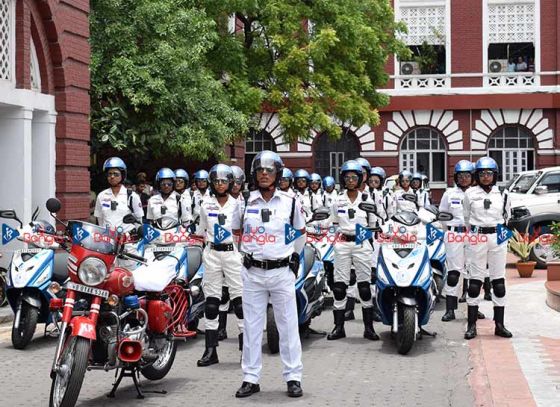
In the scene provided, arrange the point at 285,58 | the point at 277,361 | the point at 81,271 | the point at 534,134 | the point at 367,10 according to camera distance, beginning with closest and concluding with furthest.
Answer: the point at 81,271, the point at 277,361, the point at 285,58, the point at 367,10, the point at 534,134

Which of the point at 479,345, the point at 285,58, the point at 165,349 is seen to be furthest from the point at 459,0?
the point at 165,349

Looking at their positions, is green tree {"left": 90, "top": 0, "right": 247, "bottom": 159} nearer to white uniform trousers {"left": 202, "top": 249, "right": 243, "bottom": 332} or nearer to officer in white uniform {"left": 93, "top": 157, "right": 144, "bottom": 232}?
officer in white uniform {"left": 93, "top": 157, "right": 144, "bottom": 232}

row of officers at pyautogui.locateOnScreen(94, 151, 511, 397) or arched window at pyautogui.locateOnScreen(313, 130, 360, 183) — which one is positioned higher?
arched window at pyautogui.locateOnScreen(313, 130, 360, 183)

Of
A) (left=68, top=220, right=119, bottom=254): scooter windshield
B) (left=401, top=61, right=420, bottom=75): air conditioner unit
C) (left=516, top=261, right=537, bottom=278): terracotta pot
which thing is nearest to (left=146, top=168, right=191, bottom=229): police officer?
(left=68, top=220, right=119, bottom=254): scooter windshield

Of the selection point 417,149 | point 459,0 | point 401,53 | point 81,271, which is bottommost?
point 81,271

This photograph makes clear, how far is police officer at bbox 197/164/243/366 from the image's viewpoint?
31.2 ft

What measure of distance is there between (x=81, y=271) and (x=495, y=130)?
3341 centimetres

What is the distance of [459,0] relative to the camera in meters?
39.2

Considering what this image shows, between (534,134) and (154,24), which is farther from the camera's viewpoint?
(534,134)

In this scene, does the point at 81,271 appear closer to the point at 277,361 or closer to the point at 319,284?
the point at 277,361

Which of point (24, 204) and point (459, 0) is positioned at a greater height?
point (459, 0)

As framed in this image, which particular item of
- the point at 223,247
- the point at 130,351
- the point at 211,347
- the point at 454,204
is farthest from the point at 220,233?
the point at 454,204

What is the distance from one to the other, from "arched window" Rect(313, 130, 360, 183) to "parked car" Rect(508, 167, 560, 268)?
18.0 metres

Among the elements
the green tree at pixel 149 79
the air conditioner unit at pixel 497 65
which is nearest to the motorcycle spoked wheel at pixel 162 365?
the green tree at pixel 149 79
